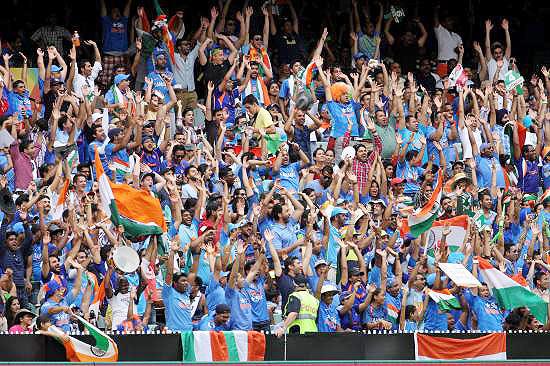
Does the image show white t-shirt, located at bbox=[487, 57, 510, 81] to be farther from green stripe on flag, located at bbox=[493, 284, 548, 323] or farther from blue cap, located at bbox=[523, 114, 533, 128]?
green stripe on flag, located at bbox=[493, 284, 548, 323]

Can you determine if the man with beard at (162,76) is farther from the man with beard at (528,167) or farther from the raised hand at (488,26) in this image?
the raised hand at (488,26)

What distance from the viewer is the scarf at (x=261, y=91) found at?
1001 inches

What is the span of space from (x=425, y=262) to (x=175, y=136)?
155 inches

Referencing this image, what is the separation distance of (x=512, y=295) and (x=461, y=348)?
1653mm

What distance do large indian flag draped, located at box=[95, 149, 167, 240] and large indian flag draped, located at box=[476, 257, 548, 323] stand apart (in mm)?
4171

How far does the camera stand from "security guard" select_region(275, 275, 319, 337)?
20625 millimetres

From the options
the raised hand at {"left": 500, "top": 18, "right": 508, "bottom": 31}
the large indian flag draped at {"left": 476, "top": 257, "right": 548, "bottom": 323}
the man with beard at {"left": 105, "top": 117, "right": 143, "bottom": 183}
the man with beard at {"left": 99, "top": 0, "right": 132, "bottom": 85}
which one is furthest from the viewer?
the raised hand at {"left": 500, "top": 18, "right": 508, "bottom": 31}

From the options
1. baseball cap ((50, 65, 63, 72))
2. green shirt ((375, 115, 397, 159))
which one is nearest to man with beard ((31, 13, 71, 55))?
baseball cap ((50, 65, 63, 72))

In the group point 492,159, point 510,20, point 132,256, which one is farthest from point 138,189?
point 510,20

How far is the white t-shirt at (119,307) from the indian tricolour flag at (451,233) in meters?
4.39

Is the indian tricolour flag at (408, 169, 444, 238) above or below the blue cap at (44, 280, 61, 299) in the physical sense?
above

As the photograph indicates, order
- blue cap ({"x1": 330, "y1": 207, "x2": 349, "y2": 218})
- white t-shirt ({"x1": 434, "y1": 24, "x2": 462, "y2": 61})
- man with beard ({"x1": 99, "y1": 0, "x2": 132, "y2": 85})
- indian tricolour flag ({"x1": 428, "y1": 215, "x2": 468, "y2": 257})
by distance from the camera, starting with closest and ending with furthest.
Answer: blue cap ({"x1": 330, "y1": 207, "x2": 349, "y2": 218}), indian tricolour flag ({"x1": 428, "y1": 215, "x2": 468, "y2": 257}), man with beard ({"x1": 99, "y1": 0, "x2": 132, "y2": 85}), white t-shirt ({"x1": 434, "y1": 24, "x2": 462, "y2": 61})

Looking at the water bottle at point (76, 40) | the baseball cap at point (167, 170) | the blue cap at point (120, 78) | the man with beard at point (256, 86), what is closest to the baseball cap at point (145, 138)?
the baseball cap at point (167, 170)

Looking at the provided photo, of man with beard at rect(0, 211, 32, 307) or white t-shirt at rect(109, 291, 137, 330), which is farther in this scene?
man with beard at rect(0, 211, 32, 307)
